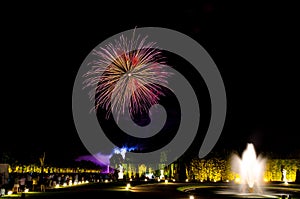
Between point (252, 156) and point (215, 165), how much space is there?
17.2 feet

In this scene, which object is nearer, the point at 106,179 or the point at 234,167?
the point at 234,167

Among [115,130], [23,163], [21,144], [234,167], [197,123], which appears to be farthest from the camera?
[115,130]

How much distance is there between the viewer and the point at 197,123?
247 ft

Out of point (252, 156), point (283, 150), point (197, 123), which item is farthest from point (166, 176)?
point (197, 123)

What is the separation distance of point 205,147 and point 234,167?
9.35m

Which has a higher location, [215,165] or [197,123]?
[197,123]

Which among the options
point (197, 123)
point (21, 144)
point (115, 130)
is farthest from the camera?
point (115, 130)

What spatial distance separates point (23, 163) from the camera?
8769 cm

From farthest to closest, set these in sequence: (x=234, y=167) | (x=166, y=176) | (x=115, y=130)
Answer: (x=115, y=130) → (x=166, y=176) → (x=234, y=167)

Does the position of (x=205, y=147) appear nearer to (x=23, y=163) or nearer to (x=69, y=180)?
(x=69, y=180)

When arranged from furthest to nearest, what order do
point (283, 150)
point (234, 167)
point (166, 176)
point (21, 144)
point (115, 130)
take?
point (115, 130) → point (21, 144) → point (283, 150) → point (166, 176) → point (234, 167)

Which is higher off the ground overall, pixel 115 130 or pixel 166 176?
pixel 115 130

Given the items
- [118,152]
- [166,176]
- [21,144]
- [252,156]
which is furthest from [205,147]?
[21,144]

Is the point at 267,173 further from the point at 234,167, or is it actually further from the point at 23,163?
the point at 23,163
